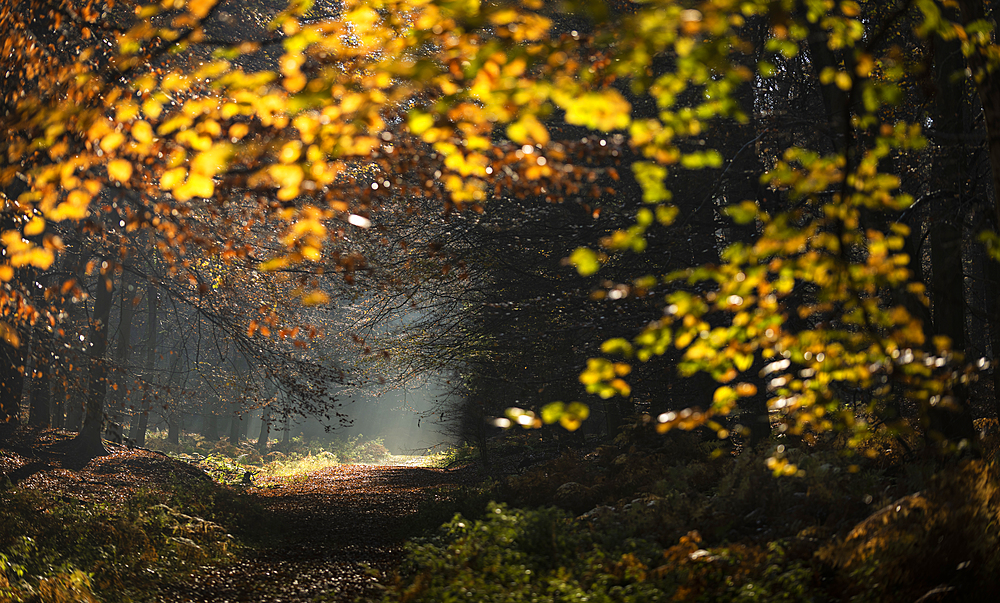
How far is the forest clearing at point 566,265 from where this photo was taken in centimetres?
349

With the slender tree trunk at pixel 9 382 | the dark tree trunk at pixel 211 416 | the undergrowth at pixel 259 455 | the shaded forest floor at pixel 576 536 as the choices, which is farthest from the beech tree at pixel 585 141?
the dark tree trunk at pixel 211 416

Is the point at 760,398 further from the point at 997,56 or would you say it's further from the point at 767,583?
the point at 997,56

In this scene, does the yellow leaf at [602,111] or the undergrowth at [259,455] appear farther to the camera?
the undergrowth at [259,455]

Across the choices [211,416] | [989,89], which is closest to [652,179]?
[989,89]

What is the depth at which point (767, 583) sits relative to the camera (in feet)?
17.4

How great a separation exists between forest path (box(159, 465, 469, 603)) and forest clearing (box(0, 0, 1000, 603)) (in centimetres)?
8

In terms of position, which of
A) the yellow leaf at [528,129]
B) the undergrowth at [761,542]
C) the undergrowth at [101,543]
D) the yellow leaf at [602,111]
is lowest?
the undergrowth at [101,543]

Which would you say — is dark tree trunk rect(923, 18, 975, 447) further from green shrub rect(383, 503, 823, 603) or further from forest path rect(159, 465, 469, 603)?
forest path rect(159, 465, 469, 603)

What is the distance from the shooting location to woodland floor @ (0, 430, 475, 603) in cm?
754

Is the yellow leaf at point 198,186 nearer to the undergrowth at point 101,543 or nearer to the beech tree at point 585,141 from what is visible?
the beech tree at point 585,141

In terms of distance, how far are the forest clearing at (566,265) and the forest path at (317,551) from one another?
0.08m

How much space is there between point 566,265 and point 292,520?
6.56 meters

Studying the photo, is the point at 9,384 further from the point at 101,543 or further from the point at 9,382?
the point at 101,543

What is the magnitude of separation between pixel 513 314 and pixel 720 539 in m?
7.32
